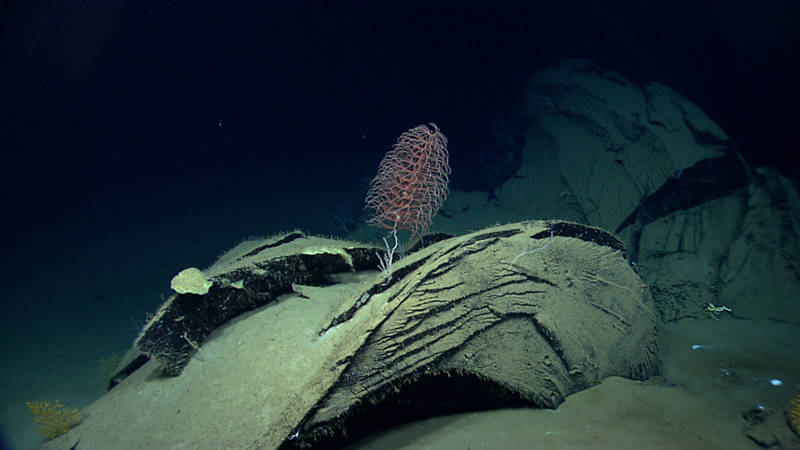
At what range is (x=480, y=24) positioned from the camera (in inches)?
671

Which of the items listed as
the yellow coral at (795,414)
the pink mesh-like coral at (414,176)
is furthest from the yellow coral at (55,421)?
the yellow coral at (795,414)

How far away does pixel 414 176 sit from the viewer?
12.1ft

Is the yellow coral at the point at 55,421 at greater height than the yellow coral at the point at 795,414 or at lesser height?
greater

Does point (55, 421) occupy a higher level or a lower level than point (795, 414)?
higher

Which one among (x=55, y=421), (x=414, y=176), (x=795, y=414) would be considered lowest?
(x=795, y=414)

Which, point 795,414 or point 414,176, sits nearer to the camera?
point 795,414

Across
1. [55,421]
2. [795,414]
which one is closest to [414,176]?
[795,414]

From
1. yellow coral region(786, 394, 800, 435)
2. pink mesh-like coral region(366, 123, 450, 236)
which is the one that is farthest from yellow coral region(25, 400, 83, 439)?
yellow coral region(786, 394, 800, 435)

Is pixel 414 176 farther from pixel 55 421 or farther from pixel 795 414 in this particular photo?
pixel 55 421

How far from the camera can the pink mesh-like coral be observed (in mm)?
3621

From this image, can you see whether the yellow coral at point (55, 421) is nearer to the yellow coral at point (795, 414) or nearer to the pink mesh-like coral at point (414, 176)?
the pink mesh-like coral at point (414, 176)

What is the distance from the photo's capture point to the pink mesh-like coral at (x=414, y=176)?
11.9 ft

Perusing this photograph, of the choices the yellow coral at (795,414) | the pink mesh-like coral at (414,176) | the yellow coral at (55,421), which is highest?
the pink mesh-like coral at (414,176)

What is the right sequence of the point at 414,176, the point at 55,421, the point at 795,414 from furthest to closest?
the point at 414,176, the point at 55,421, the point at 795,414
